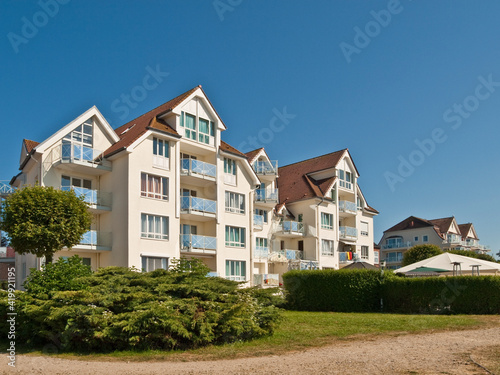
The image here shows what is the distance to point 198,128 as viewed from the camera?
35.1 m

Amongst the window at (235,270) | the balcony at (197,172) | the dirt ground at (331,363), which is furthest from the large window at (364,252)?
the dirt ground at (331,363)

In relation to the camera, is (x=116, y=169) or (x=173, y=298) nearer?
(x=173, y=298)

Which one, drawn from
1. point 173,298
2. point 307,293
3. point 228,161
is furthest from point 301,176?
point 173,298

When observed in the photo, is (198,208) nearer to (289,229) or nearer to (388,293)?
(289,229)

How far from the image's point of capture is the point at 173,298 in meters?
15.5

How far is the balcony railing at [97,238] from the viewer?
29.3 m

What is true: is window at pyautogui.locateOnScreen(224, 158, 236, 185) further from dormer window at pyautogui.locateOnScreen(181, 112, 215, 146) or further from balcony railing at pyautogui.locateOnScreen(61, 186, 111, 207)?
balcony railing at pyautogui.locateOnScreen(61, 186, 111, 207)

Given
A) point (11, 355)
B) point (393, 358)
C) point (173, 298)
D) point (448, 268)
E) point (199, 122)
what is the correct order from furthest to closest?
point (199, 122) → point (448, 268) → point (173, 298) → point (11, 355) → point (393, 358)

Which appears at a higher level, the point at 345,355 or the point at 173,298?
the point at 173,298

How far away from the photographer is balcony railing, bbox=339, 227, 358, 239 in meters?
48.9

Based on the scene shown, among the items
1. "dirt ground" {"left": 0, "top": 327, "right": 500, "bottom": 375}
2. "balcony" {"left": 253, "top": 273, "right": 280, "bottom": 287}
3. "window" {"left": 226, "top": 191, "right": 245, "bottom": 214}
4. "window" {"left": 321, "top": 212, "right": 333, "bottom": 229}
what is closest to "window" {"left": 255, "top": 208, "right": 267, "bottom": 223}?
"balcony" {"left": 253, "top": 273, "right": 280, "bottom": 287}

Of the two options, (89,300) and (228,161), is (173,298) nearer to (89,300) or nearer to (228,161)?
(89,300)

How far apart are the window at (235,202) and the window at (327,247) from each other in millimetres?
11915

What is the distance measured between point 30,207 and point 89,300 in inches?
365
